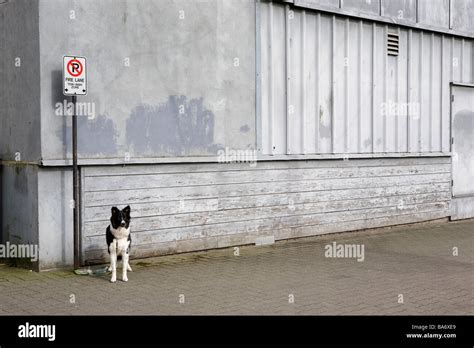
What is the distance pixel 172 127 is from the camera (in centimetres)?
1119

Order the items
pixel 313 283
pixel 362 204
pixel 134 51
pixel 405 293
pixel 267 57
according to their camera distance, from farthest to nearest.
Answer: pixel 362 204, pixel 267 57, pixel 134 51, pixel 313 283, pixel 405 293

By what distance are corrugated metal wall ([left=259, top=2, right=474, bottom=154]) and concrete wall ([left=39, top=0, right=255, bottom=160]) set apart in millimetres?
669

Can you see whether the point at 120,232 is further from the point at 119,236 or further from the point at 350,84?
the point at 350,84

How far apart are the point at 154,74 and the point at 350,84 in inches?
188

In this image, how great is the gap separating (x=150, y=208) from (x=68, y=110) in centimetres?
206

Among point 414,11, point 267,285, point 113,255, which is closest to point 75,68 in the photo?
point 113,255

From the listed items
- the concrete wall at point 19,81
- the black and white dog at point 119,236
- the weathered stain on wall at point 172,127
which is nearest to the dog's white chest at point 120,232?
the black and white dog at point 119,236

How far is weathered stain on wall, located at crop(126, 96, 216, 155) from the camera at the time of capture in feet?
35.3

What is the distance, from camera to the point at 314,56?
523 inches

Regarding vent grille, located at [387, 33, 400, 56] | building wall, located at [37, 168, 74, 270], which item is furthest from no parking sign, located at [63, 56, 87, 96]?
vent grille, located at [387, 33, 400, 56]

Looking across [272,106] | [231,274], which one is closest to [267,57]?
[272,106]

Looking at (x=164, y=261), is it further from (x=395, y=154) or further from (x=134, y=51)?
(x=395, y=154)

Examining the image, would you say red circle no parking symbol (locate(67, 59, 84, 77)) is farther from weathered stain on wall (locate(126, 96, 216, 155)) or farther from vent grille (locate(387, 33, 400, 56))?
vent grille (locate(387, 33, 400, 56))

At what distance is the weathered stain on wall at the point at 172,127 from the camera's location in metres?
10.8
